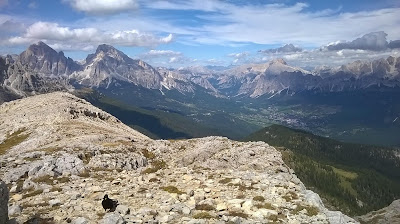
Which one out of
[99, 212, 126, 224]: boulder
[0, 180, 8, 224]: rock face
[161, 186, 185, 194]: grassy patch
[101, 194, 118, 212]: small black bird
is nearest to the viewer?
[0, 180, 8, 224]: rock face

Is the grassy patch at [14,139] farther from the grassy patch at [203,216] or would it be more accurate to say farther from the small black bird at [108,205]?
the grassy patch at [203,216]

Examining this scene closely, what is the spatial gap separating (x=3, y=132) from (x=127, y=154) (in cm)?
6031

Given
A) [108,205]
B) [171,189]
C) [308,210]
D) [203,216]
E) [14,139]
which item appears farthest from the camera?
[14,139]

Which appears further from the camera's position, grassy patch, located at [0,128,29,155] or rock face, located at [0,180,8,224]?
grassy patch, located at [0,128,29,155]

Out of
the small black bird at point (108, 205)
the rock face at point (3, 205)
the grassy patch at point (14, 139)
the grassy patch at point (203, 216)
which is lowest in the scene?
the grassy patch at point (14, 139)

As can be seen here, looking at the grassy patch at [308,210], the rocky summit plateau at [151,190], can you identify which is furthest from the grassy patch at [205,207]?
the grassy patch at [308,210]

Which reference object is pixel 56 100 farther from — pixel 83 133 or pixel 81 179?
pixel 81 179

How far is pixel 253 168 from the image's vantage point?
144 ft

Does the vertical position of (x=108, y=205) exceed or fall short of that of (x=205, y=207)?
it exceeds it

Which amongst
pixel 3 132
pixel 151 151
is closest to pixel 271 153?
pixel 151 151

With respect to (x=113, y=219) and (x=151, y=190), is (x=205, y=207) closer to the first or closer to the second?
(x=151, y=190)

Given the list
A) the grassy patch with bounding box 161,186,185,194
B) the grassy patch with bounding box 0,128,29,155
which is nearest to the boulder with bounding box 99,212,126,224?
the grassy patch with bounding box 161,186,185,194

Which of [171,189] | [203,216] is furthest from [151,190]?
[203,216]

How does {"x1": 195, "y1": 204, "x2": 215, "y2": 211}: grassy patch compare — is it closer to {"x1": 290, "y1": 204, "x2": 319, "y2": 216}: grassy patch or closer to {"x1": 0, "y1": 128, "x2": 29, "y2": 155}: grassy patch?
{"x1": 290, "y1": 204, "x2": 319, "y2": 216}: grassy patch
